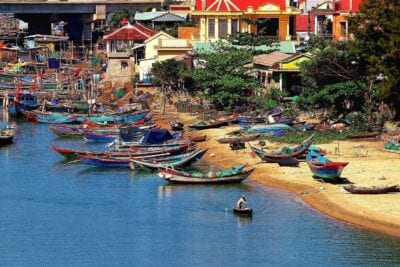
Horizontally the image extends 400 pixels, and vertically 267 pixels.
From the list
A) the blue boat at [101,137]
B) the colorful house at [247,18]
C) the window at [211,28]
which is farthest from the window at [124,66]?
the blue boat at [101,137]

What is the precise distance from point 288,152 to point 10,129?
81.6ft

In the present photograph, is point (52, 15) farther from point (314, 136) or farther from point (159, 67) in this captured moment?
point (314, 136)

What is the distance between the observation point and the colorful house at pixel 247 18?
3647 inches

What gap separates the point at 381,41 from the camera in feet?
208

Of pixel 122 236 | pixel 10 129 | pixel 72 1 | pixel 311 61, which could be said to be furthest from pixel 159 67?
pixel 72 1

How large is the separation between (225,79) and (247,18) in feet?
52.8

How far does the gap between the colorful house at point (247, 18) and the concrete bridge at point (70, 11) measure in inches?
1735

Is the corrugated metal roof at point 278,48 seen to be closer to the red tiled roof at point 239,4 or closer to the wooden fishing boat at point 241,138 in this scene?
the red tiled roof at point 239,4

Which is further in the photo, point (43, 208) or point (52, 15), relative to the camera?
point (52, 15)

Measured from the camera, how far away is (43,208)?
2084 inches

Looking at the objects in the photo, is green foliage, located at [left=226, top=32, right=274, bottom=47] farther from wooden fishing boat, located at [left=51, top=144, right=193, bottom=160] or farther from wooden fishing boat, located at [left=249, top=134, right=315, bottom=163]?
wooden fishing boat, located at [left=249, top=134, right=315, bottom=163]

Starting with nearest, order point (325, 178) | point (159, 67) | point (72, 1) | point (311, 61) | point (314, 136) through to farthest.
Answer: point (325, 178)
point (314, 136)
point (311, 61)
point (159, 67)
point (72, 1)

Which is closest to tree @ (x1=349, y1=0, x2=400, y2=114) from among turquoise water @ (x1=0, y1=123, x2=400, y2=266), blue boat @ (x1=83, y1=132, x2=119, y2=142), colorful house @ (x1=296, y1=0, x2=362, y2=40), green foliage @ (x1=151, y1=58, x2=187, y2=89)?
turquoise water @ (x1=0, y1=123, x2=400, y2=266)

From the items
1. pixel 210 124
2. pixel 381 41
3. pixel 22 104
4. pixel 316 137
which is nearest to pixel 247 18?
pixel 22 104
